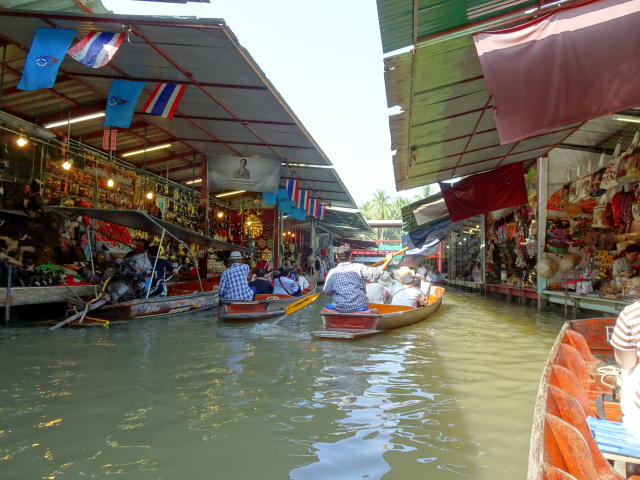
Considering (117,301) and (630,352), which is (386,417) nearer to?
(630,352)

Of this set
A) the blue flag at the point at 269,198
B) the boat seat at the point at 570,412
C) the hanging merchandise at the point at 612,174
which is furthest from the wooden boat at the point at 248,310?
the boat seat at the point at 570,412

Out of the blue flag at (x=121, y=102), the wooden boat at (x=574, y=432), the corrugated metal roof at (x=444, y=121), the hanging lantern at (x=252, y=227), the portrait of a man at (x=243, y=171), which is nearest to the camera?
the wooden boat at (x=574, y=432)

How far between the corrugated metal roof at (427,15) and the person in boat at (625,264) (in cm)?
534

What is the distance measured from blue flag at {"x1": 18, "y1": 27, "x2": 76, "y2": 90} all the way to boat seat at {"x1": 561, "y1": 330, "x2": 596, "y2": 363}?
7.06 metres

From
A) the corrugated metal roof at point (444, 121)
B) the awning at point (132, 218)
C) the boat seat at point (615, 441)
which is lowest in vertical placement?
the boat seat at point (615, 441)

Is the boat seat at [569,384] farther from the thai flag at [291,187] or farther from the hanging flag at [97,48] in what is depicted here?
the thai flag at [291,187]

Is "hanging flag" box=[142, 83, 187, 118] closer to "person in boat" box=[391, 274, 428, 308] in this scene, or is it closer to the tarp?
"person in boat" box=[391, 274, 428, 308]

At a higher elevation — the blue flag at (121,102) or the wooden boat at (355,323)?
the blue flag at (121,102)

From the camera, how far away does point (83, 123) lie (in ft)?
39.6

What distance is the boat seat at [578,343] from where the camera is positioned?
14.9 ft

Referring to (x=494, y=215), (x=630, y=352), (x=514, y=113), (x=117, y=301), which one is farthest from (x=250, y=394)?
(x=494, y=215)

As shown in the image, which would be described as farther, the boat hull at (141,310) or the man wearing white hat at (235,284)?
the man wearing white hat at (235,284)

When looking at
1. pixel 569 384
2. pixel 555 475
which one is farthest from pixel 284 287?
pixel 555 475

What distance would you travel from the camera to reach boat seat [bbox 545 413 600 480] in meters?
2.00
